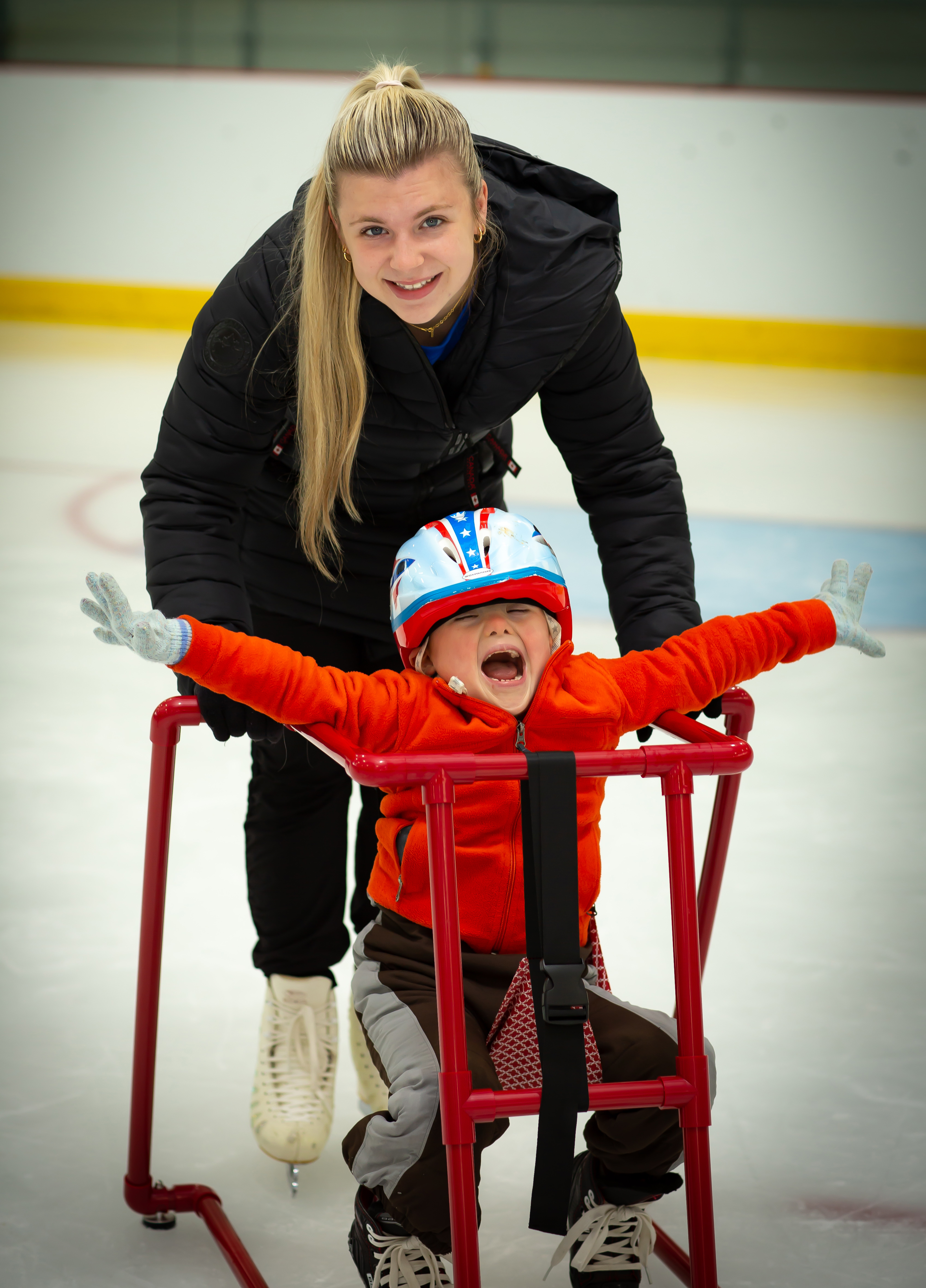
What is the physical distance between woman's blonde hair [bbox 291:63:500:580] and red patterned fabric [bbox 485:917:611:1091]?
1.89 feet

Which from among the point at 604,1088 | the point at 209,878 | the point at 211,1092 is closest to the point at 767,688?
the point at 209,878

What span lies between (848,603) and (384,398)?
0.60 m

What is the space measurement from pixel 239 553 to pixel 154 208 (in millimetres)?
7334

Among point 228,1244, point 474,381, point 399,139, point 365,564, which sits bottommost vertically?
point 228,1244

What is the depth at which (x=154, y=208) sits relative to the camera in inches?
334

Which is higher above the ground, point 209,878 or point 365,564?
point 365,564

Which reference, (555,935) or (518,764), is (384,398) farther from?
(555,935)

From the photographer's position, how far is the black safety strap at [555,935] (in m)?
1.31

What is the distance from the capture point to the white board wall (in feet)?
26.5

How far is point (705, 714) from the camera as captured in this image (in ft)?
5.56

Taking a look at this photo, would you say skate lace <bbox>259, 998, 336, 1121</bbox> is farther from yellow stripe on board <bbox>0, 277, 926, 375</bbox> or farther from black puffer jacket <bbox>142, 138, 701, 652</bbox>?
yellow stripe on board <bbox>0, 277, 926, 375</bbox>

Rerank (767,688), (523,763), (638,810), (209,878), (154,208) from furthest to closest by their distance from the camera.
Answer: (154,208) → (767,688) → (638,810) → (209,878) → (523,763)

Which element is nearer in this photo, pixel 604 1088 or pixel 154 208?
pixel 604 1088

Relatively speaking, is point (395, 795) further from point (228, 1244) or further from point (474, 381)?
point (228, 1244)
